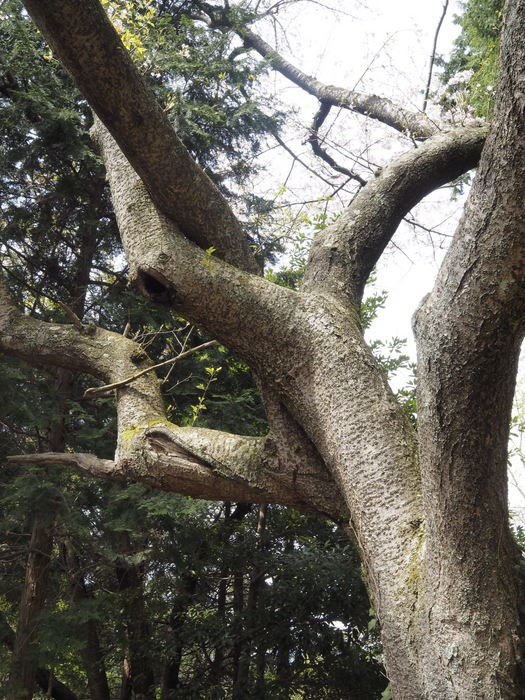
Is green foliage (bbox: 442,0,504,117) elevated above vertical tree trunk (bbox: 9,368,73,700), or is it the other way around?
green foliage (bbox: 442,0,504,117)

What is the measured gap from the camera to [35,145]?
21.3 feet

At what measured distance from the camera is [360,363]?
94.7 inches

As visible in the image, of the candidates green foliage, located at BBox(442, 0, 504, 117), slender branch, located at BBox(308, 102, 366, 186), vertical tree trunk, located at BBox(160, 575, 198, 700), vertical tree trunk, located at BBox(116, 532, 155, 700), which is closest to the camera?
green foliage, located at BBox(442, 0, 504, 117)

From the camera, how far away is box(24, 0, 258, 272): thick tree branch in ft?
7.31

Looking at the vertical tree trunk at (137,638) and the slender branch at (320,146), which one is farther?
the vertical tree trunk at (137,638)

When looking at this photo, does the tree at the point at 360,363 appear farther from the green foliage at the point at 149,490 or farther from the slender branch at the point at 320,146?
the green foliage at the point at 149,490

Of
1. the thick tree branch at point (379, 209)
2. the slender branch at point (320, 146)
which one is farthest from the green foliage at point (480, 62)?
the slender branch at point (320, 146)

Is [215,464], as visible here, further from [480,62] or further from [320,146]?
[480,62]

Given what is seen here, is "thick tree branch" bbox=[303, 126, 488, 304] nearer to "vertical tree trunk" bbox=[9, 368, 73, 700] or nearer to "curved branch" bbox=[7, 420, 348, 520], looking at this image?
"curved branch" bbox=[7, 420, 348, 520]

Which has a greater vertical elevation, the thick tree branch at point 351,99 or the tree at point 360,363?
→ the thick tree branch at point 351,99

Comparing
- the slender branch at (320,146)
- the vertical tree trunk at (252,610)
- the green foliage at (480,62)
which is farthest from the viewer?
the vertical tree trunk at (252,610)

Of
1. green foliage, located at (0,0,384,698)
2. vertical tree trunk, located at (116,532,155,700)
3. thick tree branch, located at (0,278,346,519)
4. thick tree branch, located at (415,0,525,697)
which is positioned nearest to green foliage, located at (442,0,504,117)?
green foliage, located at (0,0,384,698)

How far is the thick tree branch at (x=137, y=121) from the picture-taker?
7.31ft

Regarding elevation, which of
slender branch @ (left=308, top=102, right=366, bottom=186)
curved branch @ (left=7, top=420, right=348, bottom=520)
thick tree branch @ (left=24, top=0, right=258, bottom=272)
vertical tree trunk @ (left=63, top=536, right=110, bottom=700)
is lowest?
vertical tree trunk @ (left=63, top=536, right=110, bottom=700)
